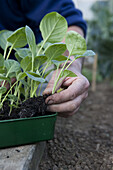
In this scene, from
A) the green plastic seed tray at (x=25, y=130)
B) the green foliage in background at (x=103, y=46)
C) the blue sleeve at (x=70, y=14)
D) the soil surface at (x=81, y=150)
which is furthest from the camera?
the green foliage in background at (x=103, y=46)

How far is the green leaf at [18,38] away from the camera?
0.64 m

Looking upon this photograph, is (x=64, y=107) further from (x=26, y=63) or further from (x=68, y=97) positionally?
(x=26, y=63)

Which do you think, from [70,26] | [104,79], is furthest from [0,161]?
[104,79]

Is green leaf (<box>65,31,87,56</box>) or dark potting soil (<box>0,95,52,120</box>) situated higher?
green leaf (<box>65,31,87,56</box>)

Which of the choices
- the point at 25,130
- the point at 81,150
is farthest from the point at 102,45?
the point at 25,130

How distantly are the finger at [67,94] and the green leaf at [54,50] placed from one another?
123mm

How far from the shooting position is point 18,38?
679 mm

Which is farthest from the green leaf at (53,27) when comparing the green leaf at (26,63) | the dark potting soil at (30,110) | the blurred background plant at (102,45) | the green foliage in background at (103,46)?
the green foliage in background at (103,46)

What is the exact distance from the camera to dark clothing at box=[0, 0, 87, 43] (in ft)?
3.32

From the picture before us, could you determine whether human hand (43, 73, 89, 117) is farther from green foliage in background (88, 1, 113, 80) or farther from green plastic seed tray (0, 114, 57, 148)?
green foliage in background (88, 1, 113, 80)

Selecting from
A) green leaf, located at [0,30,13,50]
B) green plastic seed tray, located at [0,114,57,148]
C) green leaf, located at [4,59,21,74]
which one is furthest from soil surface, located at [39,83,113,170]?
green leaf, located at [0,30,13,50]

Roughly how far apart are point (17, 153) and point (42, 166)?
13 cm

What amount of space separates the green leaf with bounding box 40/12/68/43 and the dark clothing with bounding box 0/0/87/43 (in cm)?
32

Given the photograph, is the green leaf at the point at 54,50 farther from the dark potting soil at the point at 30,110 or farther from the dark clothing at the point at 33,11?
the dark clothing at the point at 33,11
